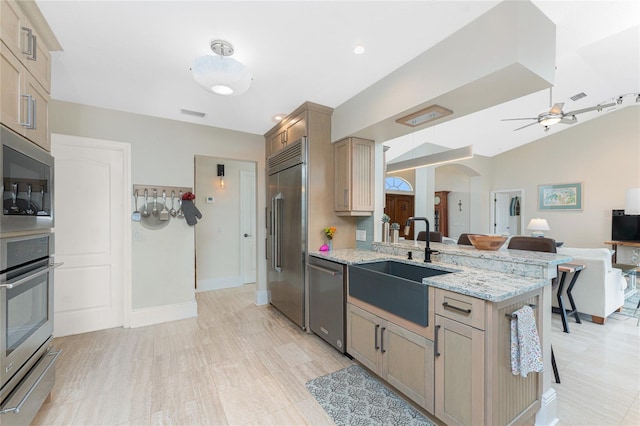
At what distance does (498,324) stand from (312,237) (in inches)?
76.8

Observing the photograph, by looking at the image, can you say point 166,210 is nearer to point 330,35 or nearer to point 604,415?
point 330,35

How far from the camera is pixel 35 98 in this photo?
161 centimetres

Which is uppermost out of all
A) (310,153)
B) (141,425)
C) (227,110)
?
(227,110)

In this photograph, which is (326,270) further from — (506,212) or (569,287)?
(506,212)

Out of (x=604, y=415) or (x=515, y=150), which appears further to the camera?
(x=515, y=150)

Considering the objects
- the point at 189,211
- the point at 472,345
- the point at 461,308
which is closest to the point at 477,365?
the point at 472,345

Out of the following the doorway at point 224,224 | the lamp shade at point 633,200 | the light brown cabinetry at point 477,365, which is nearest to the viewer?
the light brown cabinetry at point 477,365

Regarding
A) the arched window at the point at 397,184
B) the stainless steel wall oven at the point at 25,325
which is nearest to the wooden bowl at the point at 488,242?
the stainless steel wall oven at the point at 25,325

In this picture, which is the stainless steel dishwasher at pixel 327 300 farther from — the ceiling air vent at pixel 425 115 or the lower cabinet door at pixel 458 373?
the ceiling air vent at pixel 425 115

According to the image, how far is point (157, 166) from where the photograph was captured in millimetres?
3365

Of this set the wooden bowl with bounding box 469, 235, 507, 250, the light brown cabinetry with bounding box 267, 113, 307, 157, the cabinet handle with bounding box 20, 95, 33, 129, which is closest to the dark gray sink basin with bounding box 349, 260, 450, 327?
the wooden bowl with bounding box 469, 235, 507, 250

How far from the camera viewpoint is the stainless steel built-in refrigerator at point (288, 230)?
3.05m

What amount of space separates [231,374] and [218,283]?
9.04 ft

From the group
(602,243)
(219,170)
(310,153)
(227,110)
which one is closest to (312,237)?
(310,153)
